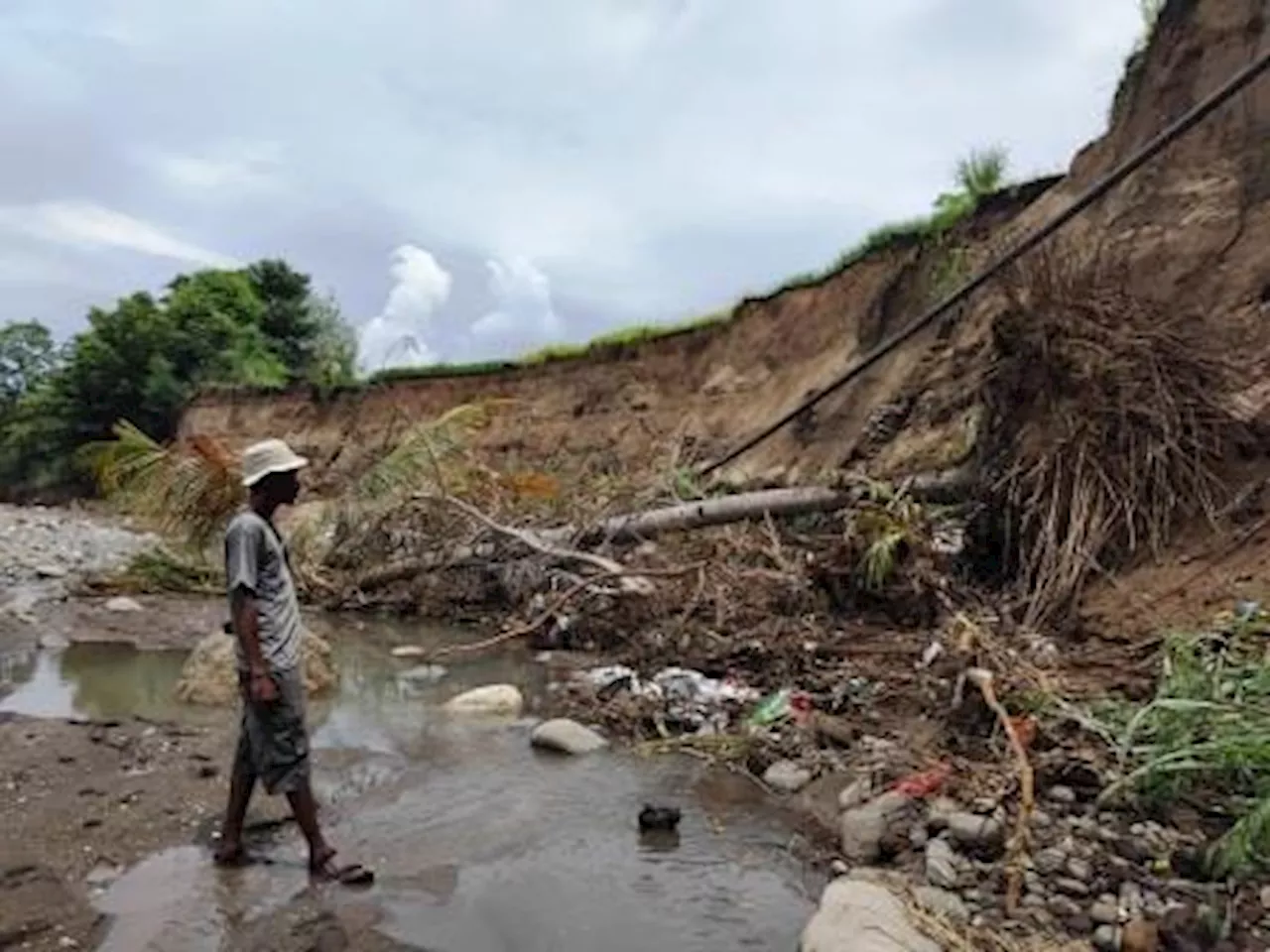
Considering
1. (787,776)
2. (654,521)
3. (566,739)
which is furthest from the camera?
(654,521)

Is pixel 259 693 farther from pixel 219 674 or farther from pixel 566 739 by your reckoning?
pixel 219 674

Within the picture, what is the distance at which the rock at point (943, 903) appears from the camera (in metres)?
3.80

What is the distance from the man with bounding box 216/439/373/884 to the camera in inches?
176

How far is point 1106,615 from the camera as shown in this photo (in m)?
6.45

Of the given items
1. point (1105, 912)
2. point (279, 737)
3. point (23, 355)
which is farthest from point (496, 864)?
point (23, 355)

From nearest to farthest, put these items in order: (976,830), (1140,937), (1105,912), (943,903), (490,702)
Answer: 1. (1140,937)
2. (1105,912)
3. (943,903)
4. (976,830)
5. (490,702)

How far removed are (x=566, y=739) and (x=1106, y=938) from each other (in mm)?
3431

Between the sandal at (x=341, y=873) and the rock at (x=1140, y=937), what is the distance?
2.68m

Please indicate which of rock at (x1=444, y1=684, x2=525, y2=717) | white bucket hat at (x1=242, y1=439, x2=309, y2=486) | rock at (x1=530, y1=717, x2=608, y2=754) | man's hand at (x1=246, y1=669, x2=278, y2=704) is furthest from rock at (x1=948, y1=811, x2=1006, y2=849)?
rock at (x1=444, y1=684, x2=525, y2=717)

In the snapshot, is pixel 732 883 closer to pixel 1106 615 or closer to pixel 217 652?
pixel 1106 615

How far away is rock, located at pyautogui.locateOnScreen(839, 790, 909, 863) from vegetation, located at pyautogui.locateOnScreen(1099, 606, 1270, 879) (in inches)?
33.1

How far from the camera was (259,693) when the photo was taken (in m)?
4.45

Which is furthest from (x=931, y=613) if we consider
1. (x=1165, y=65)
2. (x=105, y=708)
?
(x=1165, y=65)

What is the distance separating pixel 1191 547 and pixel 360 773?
480 centimetres
